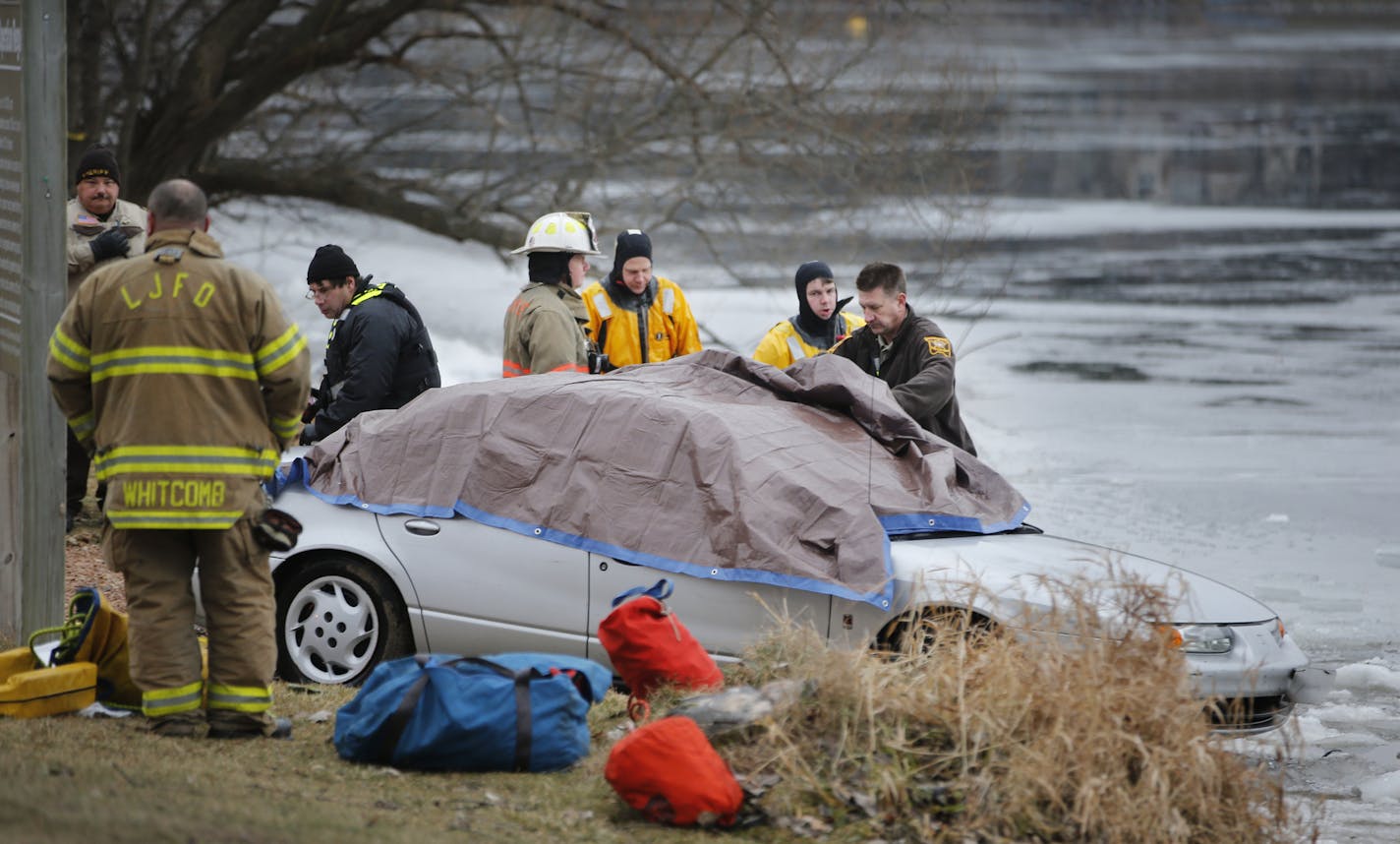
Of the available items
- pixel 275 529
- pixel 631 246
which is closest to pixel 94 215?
pixel 631 246

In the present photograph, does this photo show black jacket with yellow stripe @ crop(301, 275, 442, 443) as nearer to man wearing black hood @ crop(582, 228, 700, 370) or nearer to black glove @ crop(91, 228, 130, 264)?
black glove @ crop(91, 228, 130, 264)

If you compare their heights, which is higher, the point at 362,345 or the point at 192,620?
the point at 362,345

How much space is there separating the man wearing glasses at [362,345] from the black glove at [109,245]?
1.18 meters

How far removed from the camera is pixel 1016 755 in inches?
200

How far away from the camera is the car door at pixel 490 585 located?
21.1ft

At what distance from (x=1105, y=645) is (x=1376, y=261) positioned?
64.2 ft

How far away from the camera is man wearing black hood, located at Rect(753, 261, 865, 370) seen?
28.8ft

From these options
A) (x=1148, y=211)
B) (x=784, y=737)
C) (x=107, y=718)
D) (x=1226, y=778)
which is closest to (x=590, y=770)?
(x=784, y=737)

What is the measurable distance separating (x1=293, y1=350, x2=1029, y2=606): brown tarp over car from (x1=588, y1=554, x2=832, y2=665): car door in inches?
2.7

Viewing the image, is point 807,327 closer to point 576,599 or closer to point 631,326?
point 631,326

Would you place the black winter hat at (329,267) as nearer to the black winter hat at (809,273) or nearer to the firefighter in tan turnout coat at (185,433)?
the firefighter in tan turnout coat at (185,433)

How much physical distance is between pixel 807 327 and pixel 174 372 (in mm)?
4390

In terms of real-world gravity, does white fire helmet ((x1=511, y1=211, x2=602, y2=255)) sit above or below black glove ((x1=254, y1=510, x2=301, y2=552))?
above

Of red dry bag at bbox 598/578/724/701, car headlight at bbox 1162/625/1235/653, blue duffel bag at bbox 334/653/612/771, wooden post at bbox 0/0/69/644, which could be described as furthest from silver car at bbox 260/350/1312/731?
blue duffel bag at bbox 334/653/612/771
